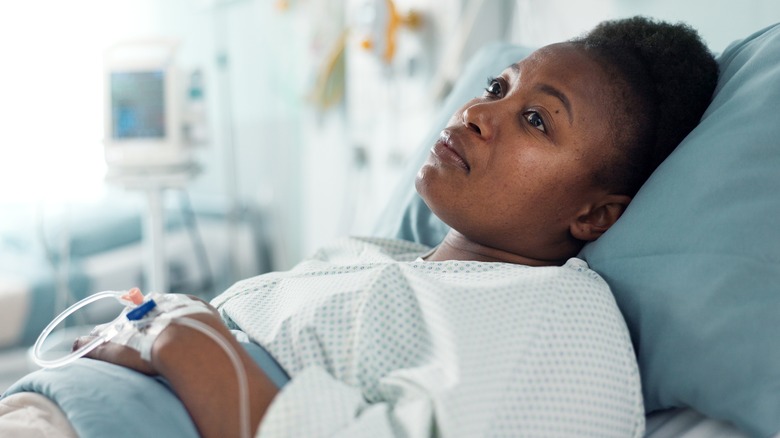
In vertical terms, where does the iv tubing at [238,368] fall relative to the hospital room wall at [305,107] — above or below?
below

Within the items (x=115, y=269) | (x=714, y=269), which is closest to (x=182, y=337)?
(x=714, y=269)

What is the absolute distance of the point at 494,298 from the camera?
980 mm

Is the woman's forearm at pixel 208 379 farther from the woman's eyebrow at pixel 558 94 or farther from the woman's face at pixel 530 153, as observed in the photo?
the woman's eyebrow at pixel 558 94

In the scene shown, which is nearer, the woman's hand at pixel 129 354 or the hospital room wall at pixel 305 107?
the woman's hand at pixel 129 354

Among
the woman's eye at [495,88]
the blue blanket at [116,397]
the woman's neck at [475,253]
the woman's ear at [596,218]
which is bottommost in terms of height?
the blue blanket at [116,397]

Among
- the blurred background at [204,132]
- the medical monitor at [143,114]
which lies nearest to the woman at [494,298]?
the blurred background at [204,132]

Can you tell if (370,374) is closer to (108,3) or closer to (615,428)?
(615,428)

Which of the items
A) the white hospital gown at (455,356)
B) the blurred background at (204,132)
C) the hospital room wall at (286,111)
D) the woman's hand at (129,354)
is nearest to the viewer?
the white hospital gown at (455,356)

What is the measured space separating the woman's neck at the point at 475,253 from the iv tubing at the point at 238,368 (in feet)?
1.57

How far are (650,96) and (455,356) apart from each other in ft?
1.81

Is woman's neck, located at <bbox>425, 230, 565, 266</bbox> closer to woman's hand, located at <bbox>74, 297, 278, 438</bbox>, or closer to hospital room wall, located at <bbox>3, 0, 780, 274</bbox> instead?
woman's hand, located at <bbox>74, 297, 278, 438</bbox>

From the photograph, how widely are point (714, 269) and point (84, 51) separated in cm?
330

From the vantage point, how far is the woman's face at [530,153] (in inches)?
46.9

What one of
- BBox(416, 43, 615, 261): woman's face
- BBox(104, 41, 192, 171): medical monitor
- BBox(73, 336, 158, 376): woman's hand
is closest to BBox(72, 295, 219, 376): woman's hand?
BBox(73, 336, 158, 376): woman's hand
